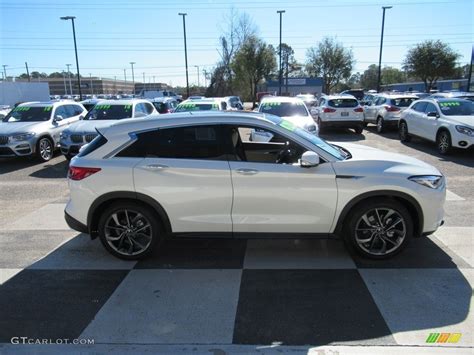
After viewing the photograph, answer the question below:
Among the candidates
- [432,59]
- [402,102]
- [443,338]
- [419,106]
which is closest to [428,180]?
[443,338]

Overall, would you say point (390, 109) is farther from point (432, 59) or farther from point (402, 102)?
point (432, 59)

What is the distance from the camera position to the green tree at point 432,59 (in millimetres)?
44125

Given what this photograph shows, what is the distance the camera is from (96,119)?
11.7 meters

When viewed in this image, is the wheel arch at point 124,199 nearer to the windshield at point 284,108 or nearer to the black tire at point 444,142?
the windshield at point 284,108

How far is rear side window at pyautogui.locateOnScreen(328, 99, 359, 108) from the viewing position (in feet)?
54.5

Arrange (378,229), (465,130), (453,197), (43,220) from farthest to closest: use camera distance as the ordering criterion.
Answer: (465,130), (453,197), (43,220), (378,229)

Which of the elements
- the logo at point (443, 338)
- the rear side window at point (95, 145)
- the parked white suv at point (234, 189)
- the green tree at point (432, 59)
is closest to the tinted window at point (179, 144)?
the parked white suv at point (234, 189)

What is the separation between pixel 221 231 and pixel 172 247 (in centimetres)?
91

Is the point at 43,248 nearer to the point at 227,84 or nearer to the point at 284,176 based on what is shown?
the point at 284,176

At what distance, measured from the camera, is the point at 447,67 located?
146 ft

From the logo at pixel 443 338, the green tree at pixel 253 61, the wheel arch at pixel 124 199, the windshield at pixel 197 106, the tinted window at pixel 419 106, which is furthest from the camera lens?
the green tree at pixel 253 61

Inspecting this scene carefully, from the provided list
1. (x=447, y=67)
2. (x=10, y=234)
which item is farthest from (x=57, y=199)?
(x=447, y=67)

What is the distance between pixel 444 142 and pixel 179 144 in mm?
9296

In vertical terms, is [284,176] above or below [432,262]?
above
